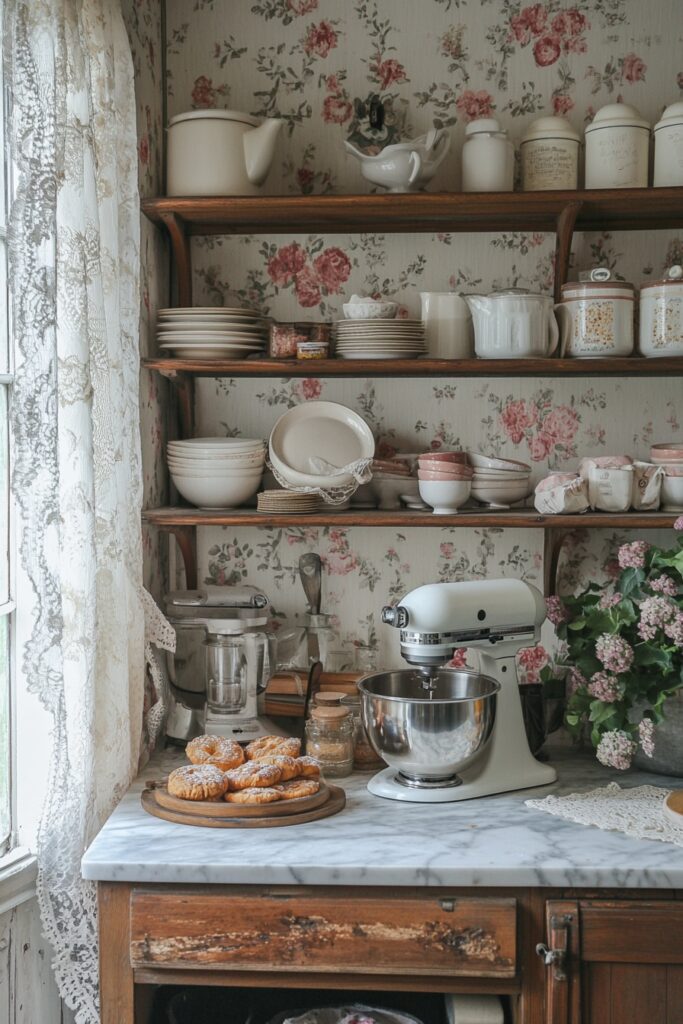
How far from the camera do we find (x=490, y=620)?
2.06 metres

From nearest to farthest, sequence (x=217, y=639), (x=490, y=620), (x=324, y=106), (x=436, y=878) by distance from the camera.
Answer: (x=436, y=878) < (x=490, y=620) < (x=217, y=639) < (x=324, y=106)

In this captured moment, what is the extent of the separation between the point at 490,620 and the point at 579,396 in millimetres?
651

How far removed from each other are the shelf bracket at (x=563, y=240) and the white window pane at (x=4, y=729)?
1334 millimetres

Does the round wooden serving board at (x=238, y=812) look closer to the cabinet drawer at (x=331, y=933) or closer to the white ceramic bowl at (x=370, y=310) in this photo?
the cabinet drawer at (x=331, y=933)

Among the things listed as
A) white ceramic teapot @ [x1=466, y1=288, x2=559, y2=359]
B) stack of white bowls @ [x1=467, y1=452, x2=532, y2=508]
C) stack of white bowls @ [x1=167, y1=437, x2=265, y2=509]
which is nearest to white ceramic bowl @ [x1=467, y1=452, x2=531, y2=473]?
stack of white bowls @ [x1=467, y1=452, x2=532, y2=508]

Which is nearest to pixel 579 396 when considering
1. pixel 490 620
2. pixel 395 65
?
pixel 490 620

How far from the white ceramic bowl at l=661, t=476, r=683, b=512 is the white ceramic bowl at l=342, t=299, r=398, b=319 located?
2.19ft

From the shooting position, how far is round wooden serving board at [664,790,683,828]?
1.87 metres

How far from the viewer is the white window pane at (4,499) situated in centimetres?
188

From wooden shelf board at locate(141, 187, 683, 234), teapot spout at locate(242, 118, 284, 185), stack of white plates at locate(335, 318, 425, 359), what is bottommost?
stack of white plates at locate(335, 318, 425, 359)

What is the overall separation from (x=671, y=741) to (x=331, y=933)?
82 centimetres

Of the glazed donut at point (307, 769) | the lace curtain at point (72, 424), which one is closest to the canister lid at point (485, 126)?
the lace curtain at point (72, 424)

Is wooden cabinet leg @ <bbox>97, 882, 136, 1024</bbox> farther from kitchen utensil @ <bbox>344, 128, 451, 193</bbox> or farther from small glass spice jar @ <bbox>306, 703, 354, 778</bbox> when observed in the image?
kitchen utensil @ <bbox>344, 128, 451, 193</bbox>

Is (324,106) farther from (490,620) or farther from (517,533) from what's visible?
(490,620)
